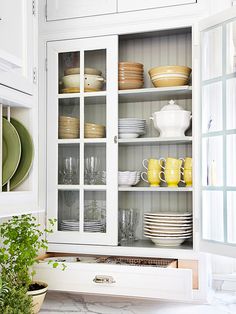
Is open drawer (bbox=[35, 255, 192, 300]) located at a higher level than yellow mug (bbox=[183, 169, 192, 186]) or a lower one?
lower

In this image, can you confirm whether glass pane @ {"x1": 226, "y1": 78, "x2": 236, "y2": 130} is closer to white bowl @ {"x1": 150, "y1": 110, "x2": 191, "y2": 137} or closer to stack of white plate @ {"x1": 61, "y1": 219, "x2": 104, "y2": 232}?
white bowl @ {"x1": 150, "y1": 110, "x2": 191, "y2": 137}

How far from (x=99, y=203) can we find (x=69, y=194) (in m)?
0.16

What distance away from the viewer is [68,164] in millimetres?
2342

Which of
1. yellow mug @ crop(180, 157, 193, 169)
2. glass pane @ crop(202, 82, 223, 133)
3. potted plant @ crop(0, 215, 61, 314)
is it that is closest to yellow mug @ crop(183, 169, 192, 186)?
yellow mug @ crop(180, 157, 193, 169)

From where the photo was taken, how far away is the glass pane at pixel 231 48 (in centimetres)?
202

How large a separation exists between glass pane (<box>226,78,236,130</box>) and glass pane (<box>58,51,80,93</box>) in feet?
2.34

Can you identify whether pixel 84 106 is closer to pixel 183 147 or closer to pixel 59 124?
pixel 59 124

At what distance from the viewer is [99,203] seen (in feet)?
7.47

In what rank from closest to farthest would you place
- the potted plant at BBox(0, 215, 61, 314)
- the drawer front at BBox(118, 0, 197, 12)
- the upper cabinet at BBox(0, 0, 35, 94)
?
1. the upper cabinet at BBox(0, 0, 35, 94)
2. the potted plant at BBox(0, 215, 61, 314)
3. the drawer front at BBox(118, 0, 197, 12)

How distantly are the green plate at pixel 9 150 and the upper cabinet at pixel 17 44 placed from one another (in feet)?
0.51

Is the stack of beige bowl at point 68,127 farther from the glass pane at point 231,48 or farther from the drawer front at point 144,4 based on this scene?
the glass pane at point 231,48

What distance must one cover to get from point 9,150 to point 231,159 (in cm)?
89

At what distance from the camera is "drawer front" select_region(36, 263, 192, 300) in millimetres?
1915

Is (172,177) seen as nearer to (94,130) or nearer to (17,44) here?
(94,130)
